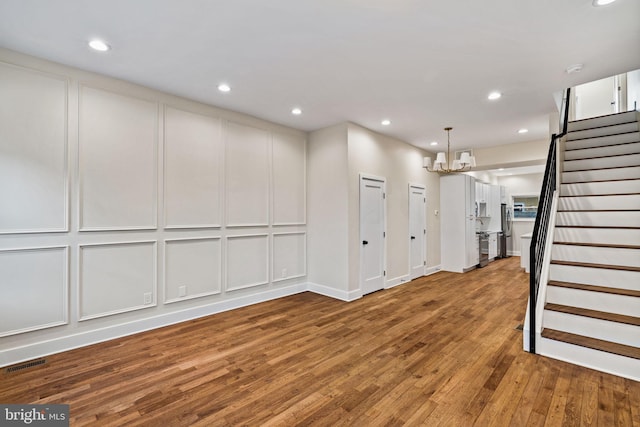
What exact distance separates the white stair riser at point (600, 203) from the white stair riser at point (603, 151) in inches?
45.9

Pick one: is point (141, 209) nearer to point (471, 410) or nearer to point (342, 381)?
point (342, 381)

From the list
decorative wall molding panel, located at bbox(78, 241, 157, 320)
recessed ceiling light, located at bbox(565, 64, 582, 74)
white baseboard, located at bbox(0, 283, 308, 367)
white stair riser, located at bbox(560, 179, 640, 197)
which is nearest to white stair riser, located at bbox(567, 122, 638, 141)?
white stair riser, located at bbox(560, 179, 640, 197)

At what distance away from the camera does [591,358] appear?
102 inches

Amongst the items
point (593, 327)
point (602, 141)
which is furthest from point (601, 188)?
point (593, 327)

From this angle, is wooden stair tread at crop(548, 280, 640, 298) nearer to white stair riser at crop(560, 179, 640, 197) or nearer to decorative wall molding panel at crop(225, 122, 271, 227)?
white stair riser at crop(560, 179, 640, 197)

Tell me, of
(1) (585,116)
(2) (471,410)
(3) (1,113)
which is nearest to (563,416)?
(2) (471,410)

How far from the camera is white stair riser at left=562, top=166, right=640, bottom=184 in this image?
160 inches

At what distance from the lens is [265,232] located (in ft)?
15.5

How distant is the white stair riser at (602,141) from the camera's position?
4564 millimetres

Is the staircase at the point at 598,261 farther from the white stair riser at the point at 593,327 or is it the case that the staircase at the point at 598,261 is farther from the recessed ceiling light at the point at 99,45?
the recessed ceiling light at the point at 99,45

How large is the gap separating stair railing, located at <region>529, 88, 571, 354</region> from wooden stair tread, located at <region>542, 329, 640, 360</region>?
0.60 feet

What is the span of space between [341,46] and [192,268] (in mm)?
3219

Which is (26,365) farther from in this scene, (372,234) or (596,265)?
(596,265)

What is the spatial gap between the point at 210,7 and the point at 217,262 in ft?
10.0
